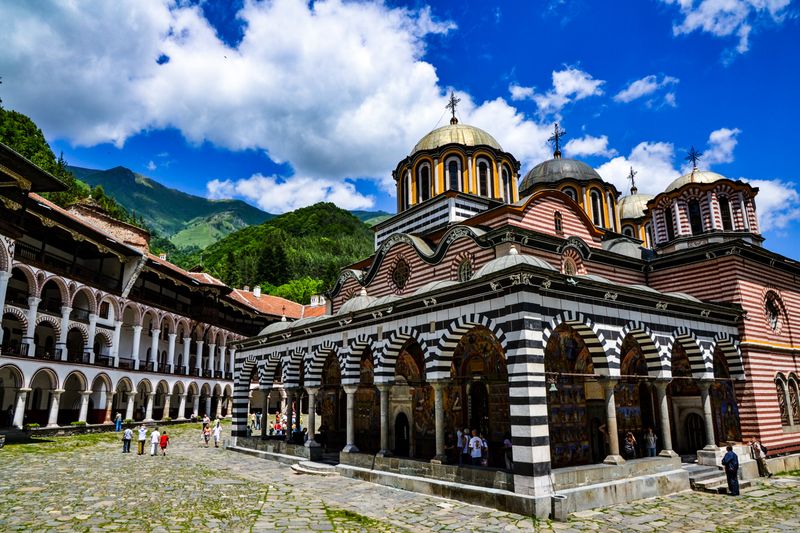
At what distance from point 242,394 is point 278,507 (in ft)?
37.6

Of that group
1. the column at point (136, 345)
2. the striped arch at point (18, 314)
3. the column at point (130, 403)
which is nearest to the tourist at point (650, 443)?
the striped arch at point (18, 314)

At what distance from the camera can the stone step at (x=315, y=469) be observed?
1452 centimetres

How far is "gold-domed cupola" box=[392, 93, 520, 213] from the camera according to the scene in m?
20.5

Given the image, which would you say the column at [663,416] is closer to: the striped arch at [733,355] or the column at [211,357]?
the striped arch at [733,355]

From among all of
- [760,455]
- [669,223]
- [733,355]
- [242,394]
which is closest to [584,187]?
[669,223]

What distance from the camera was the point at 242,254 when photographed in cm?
7638

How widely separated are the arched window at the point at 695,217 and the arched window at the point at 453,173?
8.39 m

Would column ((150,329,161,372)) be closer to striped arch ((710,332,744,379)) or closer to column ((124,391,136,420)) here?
column ((124,391,136,420))

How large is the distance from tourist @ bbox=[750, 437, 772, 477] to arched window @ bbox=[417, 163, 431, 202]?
13.0 meters

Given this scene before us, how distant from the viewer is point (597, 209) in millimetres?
23047

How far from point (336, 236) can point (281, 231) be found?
9.31 meters

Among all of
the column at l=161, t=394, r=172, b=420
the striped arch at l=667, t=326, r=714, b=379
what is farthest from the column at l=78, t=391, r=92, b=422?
the striped arch at l=667, t=326, r=714, b=379

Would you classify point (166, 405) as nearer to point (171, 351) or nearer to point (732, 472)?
point (171, 351)

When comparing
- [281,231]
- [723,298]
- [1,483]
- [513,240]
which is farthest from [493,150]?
[281,231]
